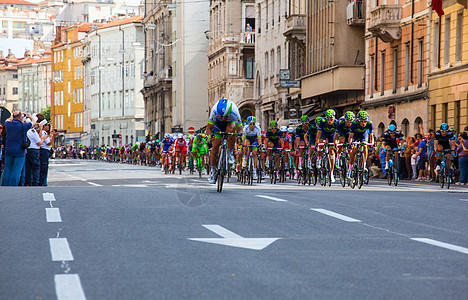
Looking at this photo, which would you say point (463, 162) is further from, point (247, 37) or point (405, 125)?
point (247, 37)

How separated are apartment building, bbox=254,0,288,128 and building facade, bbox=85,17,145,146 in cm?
5617

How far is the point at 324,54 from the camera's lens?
57875 millimetres

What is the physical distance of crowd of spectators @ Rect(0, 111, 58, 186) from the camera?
75.7ft

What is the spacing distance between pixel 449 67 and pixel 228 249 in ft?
114

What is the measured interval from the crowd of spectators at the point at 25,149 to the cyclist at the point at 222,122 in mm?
5763

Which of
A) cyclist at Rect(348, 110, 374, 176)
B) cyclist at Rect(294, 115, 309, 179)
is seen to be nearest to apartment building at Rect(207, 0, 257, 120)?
cyclist at Rect(294, 115, 309, 179)

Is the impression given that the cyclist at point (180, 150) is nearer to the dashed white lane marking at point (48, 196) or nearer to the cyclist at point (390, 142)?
the cyclist at point (390, 142)

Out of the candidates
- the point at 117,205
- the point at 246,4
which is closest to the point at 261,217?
the point at 117,205

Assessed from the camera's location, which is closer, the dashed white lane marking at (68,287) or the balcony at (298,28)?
the dashed white lane marking at (68,287)

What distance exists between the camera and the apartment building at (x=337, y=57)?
54.9 meters

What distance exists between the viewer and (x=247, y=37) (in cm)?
8406

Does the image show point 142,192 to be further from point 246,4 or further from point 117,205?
point 246,4

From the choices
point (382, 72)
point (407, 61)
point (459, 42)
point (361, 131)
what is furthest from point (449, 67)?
point (361, 131)

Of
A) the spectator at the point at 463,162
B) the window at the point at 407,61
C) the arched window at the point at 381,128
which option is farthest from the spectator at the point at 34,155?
the arched window at the point at 381,128
